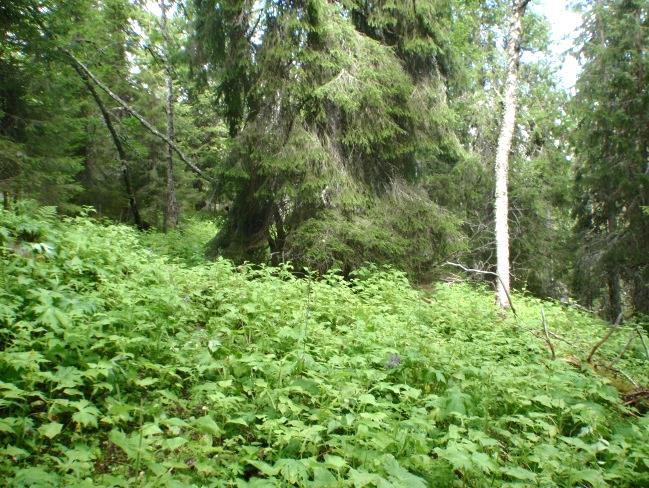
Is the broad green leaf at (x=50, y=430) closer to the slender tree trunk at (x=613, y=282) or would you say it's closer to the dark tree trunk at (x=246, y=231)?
the dark tree trunk at (x=246, y=231)

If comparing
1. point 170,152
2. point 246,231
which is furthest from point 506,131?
point 170,152

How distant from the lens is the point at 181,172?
17.4m

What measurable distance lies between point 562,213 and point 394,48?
32.3 ft

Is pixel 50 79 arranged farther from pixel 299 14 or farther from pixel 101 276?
pixel 101 276

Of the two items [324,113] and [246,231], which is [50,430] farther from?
[324,113]

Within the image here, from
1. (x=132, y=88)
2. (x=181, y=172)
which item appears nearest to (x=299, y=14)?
(x=132, y=88)

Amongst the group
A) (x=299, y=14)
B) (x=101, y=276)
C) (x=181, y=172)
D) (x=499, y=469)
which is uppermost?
(x=299, y=14)

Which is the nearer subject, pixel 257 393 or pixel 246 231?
pixel 257 393

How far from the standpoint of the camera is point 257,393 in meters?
3.32

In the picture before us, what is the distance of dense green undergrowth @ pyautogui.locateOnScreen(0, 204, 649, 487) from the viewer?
8.04ft

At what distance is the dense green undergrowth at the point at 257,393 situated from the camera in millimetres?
2449

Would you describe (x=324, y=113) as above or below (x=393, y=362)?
above

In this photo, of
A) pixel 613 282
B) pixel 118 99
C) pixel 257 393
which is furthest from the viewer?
pixel 613 282

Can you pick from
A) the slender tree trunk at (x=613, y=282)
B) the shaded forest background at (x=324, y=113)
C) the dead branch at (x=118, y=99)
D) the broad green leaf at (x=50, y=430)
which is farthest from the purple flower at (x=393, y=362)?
the slender tree trunk at (x=613, y=282)
